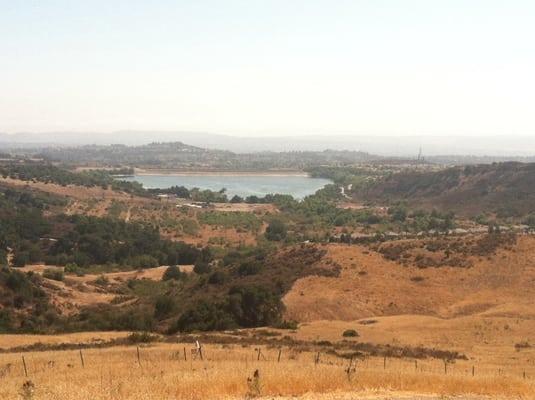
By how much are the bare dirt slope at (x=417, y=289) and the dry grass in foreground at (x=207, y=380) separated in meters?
18.7

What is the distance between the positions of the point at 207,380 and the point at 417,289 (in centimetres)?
3248

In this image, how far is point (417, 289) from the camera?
42.6m

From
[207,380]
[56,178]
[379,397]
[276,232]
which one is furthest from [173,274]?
[56,178]

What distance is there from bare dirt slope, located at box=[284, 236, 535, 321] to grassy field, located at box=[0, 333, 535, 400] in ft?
59.7

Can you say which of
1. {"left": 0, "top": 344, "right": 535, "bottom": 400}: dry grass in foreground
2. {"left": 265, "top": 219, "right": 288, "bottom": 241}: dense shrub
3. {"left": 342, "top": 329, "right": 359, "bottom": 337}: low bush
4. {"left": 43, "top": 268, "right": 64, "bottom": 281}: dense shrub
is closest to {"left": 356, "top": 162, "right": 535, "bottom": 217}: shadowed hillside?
{"left": 265, "top": 219, "right": 288, "bottom": 241}: dense shrub

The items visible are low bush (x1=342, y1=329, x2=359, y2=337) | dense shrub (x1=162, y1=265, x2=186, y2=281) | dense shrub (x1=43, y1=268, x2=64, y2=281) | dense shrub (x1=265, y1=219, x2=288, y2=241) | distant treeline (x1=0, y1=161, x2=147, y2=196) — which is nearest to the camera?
low bush (x1=342, y1=329, x2=359, y2=337)

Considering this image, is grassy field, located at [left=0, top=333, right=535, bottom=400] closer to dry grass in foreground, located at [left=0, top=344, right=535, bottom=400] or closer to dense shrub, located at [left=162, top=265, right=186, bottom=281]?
dry grass in foreground, located at [left=0, top=344, right=535, bottom=400]

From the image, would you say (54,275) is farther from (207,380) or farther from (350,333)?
(207,380)

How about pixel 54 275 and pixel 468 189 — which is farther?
pixel 468 189

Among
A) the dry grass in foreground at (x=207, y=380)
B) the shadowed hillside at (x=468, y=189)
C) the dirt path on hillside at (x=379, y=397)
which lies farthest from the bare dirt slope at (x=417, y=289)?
the shadowed hillside at (x=468, y=189)

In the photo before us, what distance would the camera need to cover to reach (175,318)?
1494 inches

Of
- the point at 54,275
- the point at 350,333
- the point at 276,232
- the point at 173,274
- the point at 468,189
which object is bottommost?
the point at 173,274

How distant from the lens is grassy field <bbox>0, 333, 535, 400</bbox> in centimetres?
1194

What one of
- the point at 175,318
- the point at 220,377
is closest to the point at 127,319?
the point at 175,318
